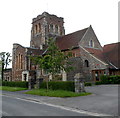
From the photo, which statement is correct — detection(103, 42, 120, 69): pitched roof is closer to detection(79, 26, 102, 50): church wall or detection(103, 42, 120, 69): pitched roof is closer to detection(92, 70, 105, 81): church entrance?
detection(79, 26, 102, 50): church wall

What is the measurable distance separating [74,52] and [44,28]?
15.0 m

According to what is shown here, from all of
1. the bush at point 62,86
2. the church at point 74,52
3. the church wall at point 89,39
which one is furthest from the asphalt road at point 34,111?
the church wall at point 89,39

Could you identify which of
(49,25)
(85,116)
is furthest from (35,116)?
(49,25)

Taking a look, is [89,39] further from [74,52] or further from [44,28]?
[44,28]

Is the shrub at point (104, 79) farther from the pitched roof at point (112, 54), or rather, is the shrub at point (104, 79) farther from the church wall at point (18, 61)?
the church wall at point (18, 61)

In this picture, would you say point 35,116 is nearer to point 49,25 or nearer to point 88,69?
point 88,69

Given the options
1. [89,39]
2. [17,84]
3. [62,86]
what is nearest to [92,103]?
[62,86]

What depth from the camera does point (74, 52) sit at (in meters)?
28.6

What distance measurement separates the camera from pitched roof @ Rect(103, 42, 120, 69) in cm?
2859

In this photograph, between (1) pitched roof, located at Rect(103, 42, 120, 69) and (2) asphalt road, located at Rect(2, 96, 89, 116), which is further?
(1) pitched roof, located at Rect(103, 42, 120, 69)

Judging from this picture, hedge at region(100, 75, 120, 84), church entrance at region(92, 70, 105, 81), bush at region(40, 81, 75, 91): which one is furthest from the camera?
church entrance at region(92, 70, 105, 81)

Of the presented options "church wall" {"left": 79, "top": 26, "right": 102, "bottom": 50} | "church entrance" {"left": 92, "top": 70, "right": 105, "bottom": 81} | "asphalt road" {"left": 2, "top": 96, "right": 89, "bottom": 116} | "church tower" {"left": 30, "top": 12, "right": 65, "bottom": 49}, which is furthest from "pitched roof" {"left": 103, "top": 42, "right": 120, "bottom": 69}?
"asphalt road" {"left": 2, "top": 96, "right": 89, "bottom": 116}

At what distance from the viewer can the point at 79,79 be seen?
51.3 feet

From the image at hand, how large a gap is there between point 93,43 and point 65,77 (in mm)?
10393
